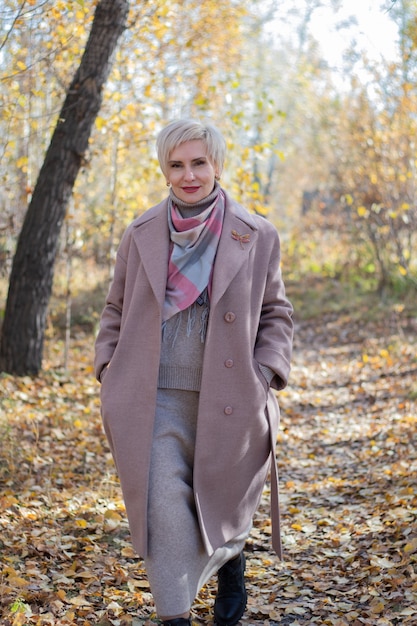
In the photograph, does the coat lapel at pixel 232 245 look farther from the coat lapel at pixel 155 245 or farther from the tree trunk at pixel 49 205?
the tree trunk at pixel 49 205

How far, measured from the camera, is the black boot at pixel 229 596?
3.39m

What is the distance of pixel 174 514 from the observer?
2992 millimetres

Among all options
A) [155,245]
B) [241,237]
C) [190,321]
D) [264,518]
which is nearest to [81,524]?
[264,518]

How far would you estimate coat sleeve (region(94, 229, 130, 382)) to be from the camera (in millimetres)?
3215

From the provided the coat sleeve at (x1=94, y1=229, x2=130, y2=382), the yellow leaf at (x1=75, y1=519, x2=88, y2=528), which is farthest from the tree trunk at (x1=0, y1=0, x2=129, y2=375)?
the coat sleeve at (x1=94, y1=229, x2=130, y2=382)

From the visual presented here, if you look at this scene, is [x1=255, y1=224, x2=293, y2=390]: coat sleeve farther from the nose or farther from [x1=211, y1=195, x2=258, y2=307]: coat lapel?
the nose

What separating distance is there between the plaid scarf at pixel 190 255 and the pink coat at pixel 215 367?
36 mm

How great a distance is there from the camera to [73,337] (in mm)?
10539

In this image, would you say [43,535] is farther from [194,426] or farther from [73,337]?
[73,337]

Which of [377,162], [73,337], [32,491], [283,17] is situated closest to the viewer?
[32,491]

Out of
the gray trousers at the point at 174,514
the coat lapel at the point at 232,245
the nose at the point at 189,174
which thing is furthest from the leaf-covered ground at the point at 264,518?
the nose at the point at 189,174

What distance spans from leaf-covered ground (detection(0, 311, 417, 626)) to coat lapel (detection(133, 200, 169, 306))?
139 centimetres

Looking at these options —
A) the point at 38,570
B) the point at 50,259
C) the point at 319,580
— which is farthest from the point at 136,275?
the point at 50,259

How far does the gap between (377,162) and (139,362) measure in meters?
9.40
